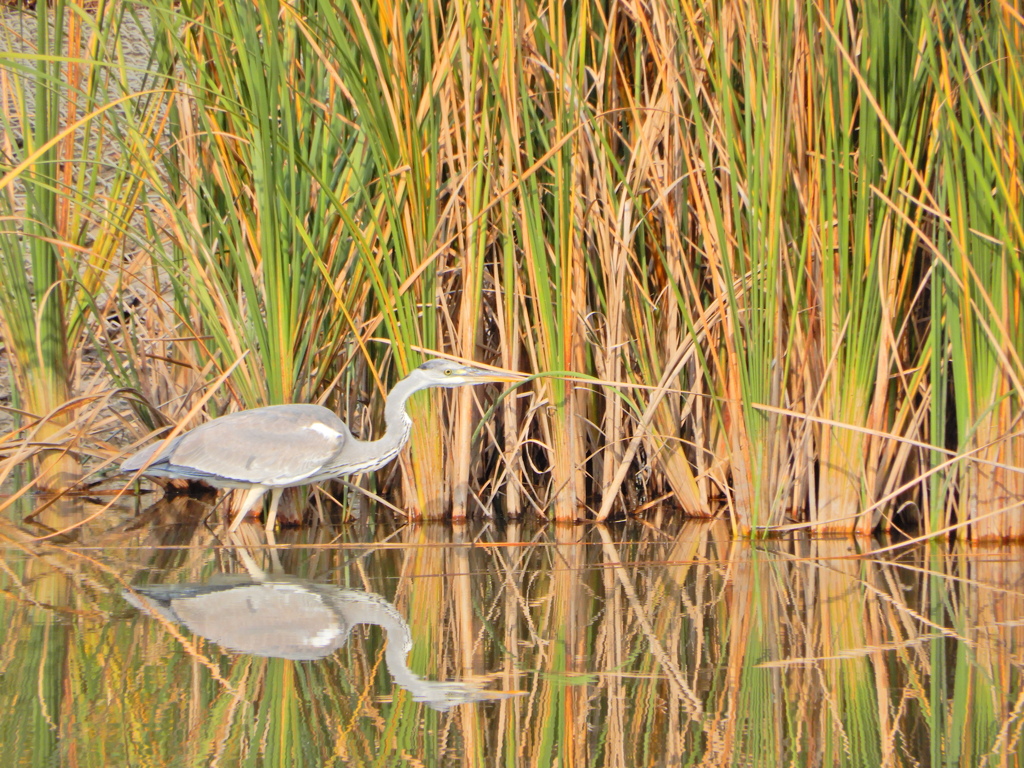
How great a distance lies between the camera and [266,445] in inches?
157

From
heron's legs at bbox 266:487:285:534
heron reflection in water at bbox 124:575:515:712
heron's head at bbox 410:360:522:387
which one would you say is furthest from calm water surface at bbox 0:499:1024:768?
heron's head at bbox 410:360:522:387

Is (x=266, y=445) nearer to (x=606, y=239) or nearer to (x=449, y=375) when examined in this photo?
(x=449, y=375)

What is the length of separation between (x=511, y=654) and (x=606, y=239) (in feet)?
6.93

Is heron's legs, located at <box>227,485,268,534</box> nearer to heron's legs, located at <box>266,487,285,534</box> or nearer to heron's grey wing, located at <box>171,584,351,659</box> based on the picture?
heron's legs, located at <box>266,487,285,534</box>

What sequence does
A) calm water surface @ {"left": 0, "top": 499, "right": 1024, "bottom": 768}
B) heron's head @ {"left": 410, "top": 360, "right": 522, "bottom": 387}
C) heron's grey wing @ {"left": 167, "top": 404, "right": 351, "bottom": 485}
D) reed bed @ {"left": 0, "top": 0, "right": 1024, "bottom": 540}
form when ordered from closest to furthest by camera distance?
calm water surface @ {"left": 0, "top": 499, "right": 1024, "bottom": 768} → reed bed @ {"left": 0, "top": 0, "right": 1024, "bottom": 540} → heron's grey wing @ {"left": 167, "top": 404, "right": 351, "bottom": 485} → heron's head @ {"left": 410, "top": 360, "right": 522, "bottom": 387}

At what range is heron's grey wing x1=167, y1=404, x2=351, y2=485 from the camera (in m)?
4.07

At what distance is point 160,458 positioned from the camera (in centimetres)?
441

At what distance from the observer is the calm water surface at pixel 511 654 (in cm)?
193

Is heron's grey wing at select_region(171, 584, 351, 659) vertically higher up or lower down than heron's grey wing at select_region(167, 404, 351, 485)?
lower down

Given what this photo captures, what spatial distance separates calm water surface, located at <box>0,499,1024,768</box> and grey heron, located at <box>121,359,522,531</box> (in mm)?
313

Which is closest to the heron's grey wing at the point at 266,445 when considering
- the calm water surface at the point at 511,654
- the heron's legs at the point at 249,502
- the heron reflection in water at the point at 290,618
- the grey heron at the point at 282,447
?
the grey heron at the point at 282,447

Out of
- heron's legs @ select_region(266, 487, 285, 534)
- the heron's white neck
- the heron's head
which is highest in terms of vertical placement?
the heron's head

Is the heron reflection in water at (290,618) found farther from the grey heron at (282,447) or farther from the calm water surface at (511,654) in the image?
the grey heron at (282,447)

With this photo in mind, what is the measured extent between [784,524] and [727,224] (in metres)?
1.04
